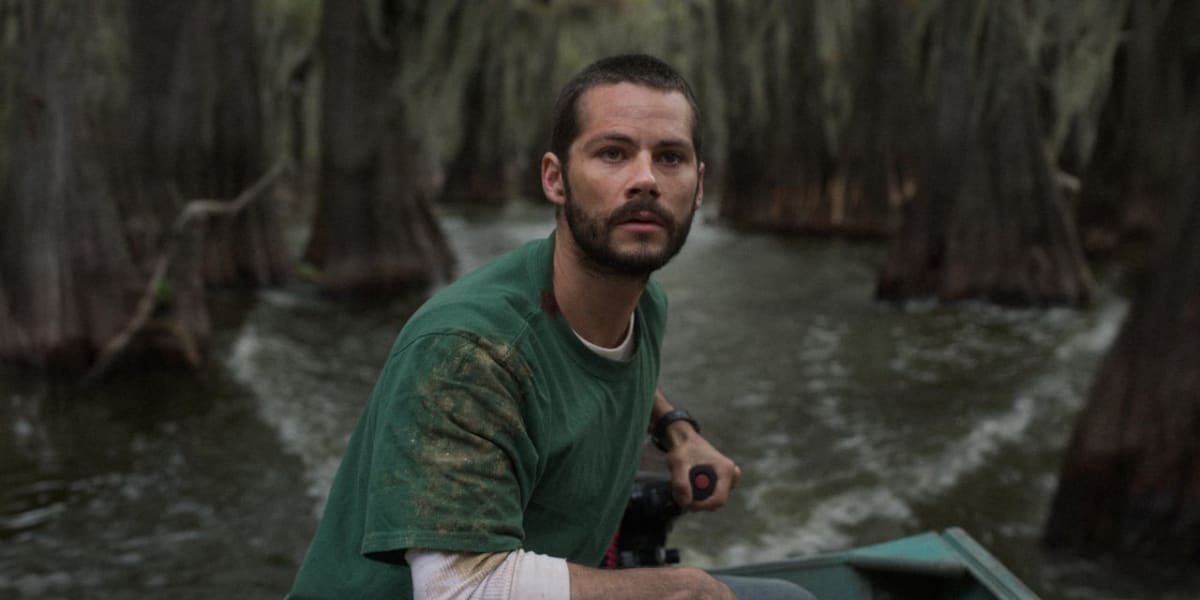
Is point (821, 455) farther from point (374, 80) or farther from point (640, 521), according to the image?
point (374, 80)

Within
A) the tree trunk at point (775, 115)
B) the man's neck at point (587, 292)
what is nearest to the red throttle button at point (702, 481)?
the man's neck at point (587, 292)

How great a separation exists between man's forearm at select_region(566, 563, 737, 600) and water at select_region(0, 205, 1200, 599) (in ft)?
12.3

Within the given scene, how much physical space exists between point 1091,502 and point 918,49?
49.5 ft

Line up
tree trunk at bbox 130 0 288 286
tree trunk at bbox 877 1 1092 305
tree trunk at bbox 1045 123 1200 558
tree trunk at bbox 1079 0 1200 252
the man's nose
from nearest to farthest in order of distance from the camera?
the man's nose → tree trunk at bbox 1045 123 1200 558 → tree trunk at bbox 130 0 288 286 → tree trunk at bbox 877 1 1092 305 → tree trunk at bbox 1079 0 1200 252

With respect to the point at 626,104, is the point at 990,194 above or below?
below

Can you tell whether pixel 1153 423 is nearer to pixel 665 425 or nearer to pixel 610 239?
pixel 665 425

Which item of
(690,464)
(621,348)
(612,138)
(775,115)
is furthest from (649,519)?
(775,115)

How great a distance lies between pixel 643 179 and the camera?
200 centimetres

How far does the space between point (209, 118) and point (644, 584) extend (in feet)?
39.9

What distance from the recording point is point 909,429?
8.24 metres

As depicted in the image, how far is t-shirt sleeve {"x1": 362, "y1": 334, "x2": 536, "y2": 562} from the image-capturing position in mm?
1776

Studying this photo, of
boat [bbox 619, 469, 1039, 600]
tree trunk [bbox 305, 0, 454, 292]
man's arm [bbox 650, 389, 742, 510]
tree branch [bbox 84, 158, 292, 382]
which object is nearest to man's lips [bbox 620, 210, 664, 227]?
man's arm [bbox 650, 389, 742, 510]

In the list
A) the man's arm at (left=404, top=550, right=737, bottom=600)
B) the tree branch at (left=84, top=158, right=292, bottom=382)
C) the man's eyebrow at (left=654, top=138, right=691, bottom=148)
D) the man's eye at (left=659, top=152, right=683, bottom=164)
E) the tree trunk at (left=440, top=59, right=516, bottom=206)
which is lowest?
the tree trunk at (left=440, top=59, right=516, bottom=206)

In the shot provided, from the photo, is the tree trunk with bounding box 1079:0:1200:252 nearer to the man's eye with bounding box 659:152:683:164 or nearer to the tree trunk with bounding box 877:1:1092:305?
the tree trunk with bounding box 877:1:1092:305
